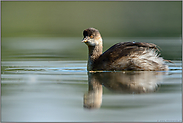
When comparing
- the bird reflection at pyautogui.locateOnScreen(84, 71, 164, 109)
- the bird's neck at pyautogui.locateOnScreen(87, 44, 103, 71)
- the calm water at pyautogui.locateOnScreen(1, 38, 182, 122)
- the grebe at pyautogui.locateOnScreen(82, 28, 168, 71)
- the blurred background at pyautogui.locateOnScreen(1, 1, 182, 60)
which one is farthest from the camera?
the blurred background at pyautogui.locateOnScreen(1, 1, 182, 60)

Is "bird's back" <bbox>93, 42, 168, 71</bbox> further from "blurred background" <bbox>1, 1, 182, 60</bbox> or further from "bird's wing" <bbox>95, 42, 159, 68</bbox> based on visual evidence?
"blurred background" <bbox>1, 1, 182, 60</bbox>

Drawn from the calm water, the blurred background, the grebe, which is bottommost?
the calm water

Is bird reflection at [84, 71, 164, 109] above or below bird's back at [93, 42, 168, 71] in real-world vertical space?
below

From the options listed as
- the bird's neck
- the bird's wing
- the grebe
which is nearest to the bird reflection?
the grebe

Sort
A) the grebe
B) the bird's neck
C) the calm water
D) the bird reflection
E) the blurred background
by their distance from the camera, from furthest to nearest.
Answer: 1. the blurred background
2. the bird's neck
3. the grebe
4. the bird reflection
5. the calm water

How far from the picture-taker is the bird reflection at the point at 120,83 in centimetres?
670

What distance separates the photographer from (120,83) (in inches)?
308

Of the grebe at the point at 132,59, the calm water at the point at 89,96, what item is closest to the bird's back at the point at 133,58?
the grebe at the point at 132,59

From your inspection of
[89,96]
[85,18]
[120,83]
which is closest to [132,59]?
[120,83]

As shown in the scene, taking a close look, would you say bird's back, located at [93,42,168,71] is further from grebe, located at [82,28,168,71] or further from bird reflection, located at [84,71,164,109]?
bird reflection, located at [84,71,164,109]

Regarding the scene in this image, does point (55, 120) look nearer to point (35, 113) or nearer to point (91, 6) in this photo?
point (35, 113)

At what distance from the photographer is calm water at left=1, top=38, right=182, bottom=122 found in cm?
570

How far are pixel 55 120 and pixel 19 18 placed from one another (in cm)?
3178

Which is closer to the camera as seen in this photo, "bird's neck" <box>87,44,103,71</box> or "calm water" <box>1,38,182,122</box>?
"calm water" <box>1,38,182,122</box>
